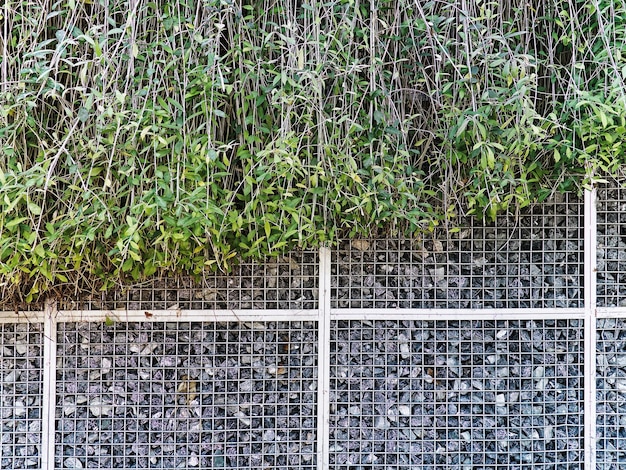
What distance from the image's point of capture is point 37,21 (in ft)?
7.22

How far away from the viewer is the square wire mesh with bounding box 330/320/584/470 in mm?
2574

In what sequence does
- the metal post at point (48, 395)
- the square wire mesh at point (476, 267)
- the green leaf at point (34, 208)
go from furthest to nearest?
the square wire mesh at point (476, 267) < the metal post at point (48, 395) < the green leaf at point (34, 208)

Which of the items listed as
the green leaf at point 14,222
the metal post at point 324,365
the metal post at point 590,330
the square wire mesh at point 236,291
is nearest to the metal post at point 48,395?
the square wire mesh at point 236,291

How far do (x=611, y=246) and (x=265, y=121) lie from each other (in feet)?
5.13

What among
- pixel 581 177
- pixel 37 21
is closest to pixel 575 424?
pixel 581 177

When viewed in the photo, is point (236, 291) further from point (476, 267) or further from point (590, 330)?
point (590, 330)

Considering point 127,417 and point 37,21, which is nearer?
point 37,21

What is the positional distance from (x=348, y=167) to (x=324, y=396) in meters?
0.96

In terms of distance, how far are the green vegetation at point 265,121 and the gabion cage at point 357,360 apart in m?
0.21

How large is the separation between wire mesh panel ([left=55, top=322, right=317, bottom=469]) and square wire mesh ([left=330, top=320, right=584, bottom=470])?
172 millimetres

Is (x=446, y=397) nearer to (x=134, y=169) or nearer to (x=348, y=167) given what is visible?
(x=348, y=167)

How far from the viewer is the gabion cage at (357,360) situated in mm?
2521

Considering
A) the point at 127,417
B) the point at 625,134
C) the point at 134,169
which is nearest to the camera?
the point at 134,169

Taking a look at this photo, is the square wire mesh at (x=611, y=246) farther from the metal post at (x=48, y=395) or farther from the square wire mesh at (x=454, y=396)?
the metal post at (x=48, y=395)
